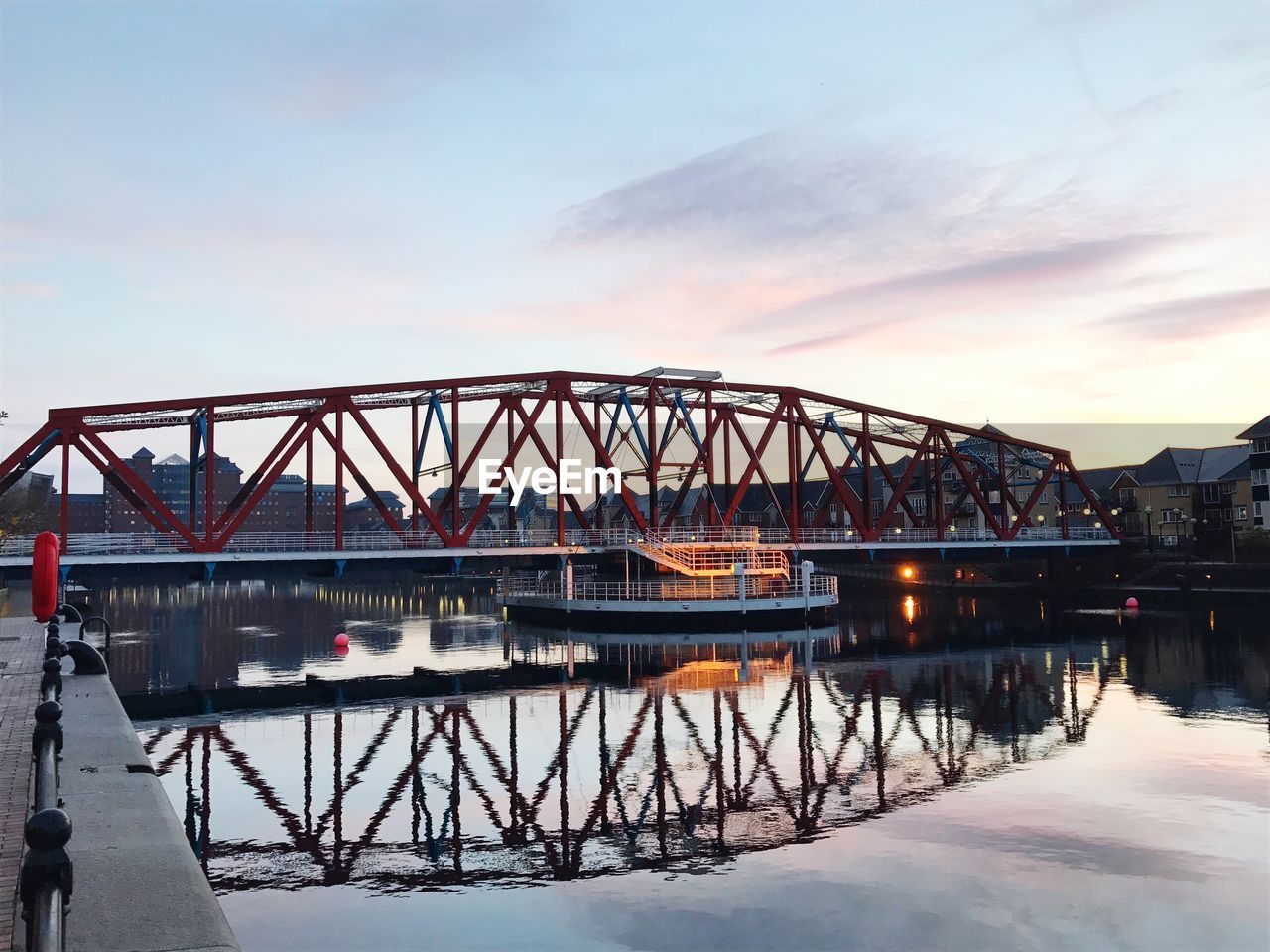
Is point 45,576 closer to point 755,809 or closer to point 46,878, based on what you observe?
point 46,878

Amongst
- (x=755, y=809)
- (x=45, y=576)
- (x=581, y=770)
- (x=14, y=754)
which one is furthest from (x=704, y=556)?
(x=14, y=754)

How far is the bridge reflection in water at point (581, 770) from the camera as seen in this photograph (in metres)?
20.2

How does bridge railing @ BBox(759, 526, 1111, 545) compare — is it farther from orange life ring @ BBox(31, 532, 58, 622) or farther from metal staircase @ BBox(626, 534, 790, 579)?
orange life ring @ BBox(31, 532, 58, 622)

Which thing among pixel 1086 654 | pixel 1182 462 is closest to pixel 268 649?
pixel 1086 654

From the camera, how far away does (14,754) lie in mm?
19188

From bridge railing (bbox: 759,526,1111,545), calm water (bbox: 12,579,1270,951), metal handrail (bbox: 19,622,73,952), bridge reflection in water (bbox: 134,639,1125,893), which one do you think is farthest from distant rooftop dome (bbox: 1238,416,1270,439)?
metal handrail (bbox: 19,622,73,952)

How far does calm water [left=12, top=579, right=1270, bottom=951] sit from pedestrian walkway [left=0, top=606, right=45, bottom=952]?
388cm

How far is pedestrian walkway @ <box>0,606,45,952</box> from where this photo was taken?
1179cm

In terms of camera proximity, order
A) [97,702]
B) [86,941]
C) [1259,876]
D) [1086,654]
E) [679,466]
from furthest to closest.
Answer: [679,466], [1086,654], [97,702], [1259,876], [86,941]

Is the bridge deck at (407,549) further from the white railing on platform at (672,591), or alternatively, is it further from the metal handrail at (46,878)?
the metal handrail at (46,878)

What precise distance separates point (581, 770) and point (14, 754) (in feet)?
45.0

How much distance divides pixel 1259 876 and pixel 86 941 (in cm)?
1931

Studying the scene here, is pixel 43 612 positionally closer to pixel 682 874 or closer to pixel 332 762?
pixel 332 762

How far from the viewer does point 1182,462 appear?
111 meters
